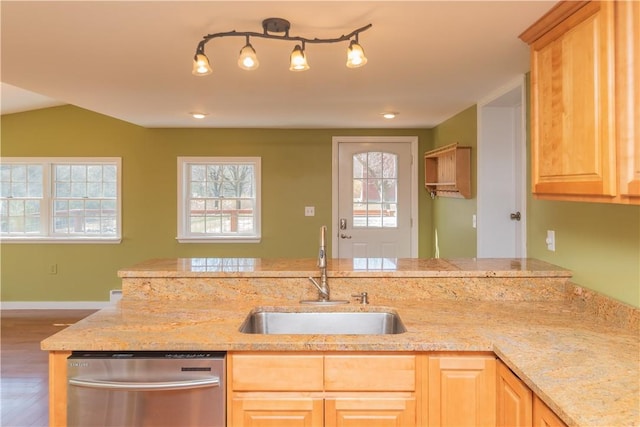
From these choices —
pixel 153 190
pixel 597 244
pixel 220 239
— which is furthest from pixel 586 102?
pixel 153 190

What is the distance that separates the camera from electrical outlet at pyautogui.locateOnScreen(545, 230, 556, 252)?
243 cm

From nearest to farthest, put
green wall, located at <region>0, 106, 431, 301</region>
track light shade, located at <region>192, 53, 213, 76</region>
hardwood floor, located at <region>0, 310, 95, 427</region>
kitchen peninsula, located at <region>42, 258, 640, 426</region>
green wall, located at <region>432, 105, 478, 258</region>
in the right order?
kitchen peninsula, located at <region>42, 258, 640, 426</region>
track light shade, located at <region>192, 53, 213, 76</region>
hardwood floor, located at <region>0, 310, 95, 427</region>
green wall, located at <region>432, 105, 478, 258</region>
green wall, located at <region>0, 106, 431, 301</region>

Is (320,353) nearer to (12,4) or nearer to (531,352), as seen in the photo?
(531,352)

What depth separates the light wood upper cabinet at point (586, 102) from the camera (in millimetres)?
1404

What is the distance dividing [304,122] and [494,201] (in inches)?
85.2

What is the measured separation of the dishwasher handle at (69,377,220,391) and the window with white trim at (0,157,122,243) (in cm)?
400

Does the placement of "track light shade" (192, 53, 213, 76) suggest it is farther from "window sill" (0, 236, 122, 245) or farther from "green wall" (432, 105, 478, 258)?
"window sill" (0, 236, 122, 245)

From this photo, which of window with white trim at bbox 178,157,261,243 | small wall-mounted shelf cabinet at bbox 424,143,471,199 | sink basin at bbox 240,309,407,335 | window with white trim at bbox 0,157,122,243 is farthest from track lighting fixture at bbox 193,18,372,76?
window with white trim at bbox 0,157,122,243

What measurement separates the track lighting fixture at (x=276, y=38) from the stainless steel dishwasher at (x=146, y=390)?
1199 millimetres

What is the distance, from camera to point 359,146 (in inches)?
207

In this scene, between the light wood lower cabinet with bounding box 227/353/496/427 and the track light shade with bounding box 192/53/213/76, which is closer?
the light wood lower cabinet with bounding box 227/353/496/427

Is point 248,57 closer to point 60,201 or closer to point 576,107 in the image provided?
point 576,107

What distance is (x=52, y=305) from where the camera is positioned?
5301mm

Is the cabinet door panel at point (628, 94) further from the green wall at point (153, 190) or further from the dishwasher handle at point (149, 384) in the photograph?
the green wall at point (153, 190)
